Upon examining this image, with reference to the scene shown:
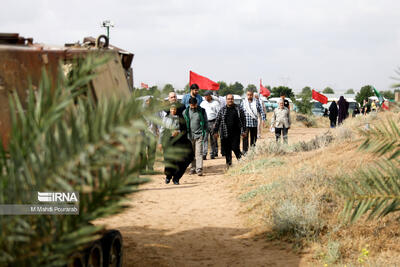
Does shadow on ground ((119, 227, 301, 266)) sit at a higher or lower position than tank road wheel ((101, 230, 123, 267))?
lower

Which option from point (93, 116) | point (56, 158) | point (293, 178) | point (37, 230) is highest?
point (93, 116)

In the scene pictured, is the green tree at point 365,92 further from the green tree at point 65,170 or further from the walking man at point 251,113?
the green tree at point 65,170

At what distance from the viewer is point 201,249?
25.2 ft

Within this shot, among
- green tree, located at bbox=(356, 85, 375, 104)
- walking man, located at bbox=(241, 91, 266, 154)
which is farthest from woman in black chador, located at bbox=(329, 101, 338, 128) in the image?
green tree, located at bbox=(356, 85, 375, 104)

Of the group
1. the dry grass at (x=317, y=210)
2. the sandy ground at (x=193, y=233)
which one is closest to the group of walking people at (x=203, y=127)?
the sandy ground at (x=193, y=233)

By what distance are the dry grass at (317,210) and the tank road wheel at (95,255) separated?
2.27m

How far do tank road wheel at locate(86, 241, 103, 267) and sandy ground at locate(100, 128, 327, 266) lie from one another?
90 centimetres

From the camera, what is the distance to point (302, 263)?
22.7 feet

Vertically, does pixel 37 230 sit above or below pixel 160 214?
above

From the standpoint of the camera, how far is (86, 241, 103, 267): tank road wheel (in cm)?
469

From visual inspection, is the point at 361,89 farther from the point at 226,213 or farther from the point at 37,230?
the point at 37,230

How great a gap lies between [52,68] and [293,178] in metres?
5.88

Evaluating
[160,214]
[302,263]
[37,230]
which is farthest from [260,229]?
[37,230]

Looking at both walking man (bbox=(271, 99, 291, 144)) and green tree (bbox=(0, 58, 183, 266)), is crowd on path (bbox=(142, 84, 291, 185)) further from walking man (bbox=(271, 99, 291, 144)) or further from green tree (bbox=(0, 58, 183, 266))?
green tree (bbox=(0, 58, 183, 266))
